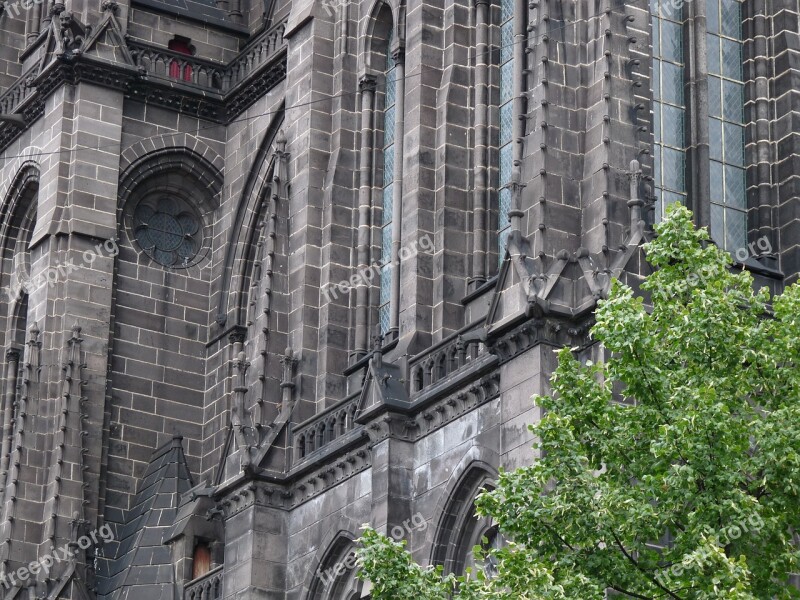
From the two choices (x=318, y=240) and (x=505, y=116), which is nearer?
(x=505, y=116)

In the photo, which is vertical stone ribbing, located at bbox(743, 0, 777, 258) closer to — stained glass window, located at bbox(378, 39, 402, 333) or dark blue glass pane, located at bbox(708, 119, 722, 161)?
dark blue glass pane, located at bbox(708, 119, 722, 161)

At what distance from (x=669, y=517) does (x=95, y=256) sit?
3039 cm

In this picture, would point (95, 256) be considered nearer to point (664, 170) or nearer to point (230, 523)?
point (230, 523)

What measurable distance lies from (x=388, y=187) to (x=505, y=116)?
4.51 metres

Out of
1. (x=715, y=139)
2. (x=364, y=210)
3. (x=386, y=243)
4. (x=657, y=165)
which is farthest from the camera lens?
(x=364, y=210)

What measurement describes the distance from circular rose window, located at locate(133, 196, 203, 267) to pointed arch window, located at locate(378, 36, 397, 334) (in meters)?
10.1

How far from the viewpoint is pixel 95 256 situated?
6425cm

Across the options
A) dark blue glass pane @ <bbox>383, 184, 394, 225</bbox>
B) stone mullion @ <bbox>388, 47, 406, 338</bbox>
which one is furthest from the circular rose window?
stone mullion @ <bbox>388, 47, 406, 338</bbox>

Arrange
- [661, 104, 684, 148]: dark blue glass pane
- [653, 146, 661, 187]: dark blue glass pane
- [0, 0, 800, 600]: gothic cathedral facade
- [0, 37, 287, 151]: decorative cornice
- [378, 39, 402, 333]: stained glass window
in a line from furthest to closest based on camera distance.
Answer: [0, 37, 287, 151]: decorative cornice, [378, 39, 402, 333]: stained glass window, [661, 104, 684, 148]: dark blue glass pane, [653, 146, 661, 187]: dark blue glass pane, [0, 0, 800, 600]: gothic cathedral facade

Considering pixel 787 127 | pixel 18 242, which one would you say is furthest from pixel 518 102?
pixel 18 242

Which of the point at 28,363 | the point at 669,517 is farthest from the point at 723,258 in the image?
the point at 28,363

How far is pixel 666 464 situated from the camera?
121ft

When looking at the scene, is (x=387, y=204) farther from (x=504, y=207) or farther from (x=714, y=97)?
(x=714, y=97)

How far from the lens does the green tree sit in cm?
3603
